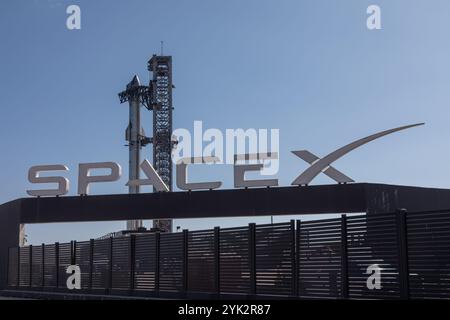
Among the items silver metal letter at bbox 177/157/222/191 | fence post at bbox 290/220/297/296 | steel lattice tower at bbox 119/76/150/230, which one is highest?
steel lattice tower at bbox 119/76/150/230

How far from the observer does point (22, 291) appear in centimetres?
3538

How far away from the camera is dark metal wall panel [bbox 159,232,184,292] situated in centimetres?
2639

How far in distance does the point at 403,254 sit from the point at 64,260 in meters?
19.1

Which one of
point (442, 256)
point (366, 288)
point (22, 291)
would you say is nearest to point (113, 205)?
point (22, 291)

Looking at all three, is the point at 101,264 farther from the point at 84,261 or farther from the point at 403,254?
the point at 403,254

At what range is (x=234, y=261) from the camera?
24156 mm

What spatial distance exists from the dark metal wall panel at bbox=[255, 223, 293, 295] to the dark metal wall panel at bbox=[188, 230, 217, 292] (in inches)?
90.9

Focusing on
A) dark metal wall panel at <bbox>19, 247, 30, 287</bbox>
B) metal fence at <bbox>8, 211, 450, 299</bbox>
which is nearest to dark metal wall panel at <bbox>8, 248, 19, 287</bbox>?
dark metal wall panel at <bbox>19, 247, 30, 287</bbox>

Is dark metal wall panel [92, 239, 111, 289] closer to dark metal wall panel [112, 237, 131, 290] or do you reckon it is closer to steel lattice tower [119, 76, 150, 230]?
dark metal wall panel [112, 237, 131, 290]

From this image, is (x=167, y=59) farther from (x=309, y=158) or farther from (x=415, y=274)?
Result: (x=415, y=274)

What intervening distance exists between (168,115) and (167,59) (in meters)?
6.09

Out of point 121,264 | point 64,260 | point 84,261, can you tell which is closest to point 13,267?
point 64,260

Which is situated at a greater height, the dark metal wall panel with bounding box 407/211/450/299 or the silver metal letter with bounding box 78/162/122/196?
the silver metal letter with bounding box 78/162/122/196

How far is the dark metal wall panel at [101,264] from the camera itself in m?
30.4
